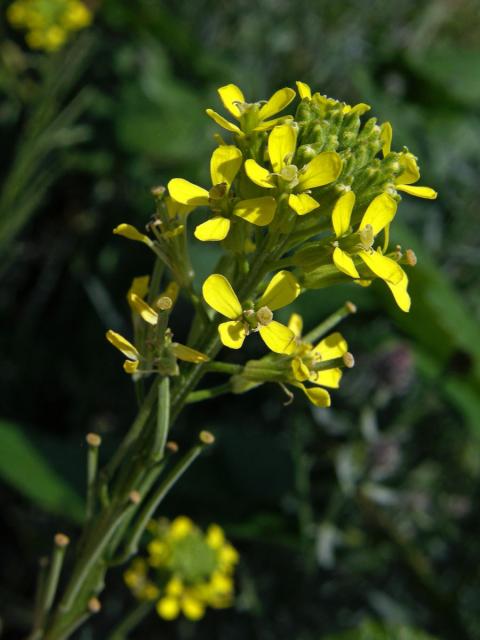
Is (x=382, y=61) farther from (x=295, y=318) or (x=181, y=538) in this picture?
(x=295, y=318)

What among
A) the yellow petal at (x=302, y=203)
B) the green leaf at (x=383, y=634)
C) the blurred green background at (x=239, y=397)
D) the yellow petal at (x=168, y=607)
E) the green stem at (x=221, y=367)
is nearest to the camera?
the yellow petal at (x=302, y=203)

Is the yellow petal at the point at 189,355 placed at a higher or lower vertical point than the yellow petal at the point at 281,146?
lower

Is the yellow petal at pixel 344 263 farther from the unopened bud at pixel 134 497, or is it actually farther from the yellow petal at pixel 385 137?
the unopened bud at pixel 134 497

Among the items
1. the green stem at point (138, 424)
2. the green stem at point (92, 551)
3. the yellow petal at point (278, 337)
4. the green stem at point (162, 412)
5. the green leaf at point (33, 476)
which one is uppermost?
the yellow petal at point (278, 337)

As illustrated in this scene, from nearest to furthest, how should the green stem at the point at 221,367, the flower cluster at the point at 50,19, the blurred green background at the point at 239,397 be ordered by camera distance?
the green stem at the point at 221,367 → the blurred green background at the point at 239,397 → the flower cluster at the point at 50,19

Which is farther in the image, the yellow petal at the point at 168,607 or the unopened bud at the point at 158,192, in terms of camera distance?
the yellow petal at the point at 168,607

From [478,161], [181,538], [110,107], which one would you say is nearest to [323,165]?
[181,538]

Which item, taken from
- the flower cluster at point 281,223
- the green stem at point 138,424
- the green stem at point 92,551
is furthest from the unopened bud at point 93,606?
the flower cluster at point 281,223

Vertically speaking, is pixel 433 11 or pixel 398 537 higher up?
pixel 433 11
